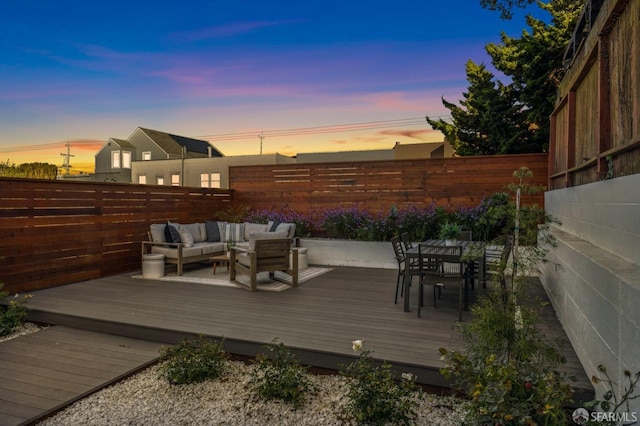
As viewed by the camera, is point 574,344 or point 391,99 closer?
point 574,344

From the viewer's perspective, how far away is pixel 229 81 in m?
Answer: 10.9

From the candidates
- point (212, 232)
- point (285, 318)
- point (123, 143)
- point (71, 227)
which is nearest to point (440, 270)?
point (285, 318)

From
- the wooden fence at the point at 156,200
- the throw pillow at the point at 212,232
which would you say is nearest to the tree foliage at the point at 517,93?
the wooden fence at the point at 156,200

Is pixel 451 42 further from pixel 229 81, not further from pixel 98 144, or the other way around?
pixel 98 144

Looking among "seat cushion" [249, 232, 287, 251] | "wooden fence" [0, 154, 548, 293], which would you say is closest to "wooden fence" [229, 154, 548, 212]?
"wooden fence" [0, 154, 548, 293]

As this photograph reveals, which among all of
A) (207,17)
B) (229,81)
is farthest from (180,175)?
(207,17)

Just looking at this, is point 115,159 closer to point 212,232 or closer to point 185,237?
point 212,232

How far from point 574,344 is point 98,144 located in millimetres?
29114

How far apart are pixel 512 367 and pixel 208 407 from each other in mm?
1986

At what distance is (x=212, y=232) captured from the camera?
7.85 meters

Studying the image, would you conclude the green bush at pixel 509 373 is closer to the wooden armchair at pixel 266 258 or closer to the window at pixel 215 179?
the wooden armchair at pixel 266 258

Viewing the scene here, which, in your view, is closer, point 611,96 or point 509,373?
point 509,373

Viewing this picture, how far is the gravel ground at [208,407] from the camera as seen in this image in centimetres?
251

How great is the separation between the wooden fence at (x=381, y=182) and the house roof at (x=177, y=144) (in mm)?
17532
